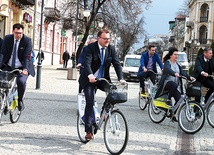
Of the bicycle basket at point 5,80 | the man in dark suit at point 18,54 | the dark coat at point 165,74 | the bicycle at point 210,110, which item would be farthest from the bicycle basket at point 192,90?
the bicycle basket at point 5,80

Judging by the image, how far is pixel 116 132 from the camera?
5867 mm

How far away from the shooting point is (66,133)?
731cm

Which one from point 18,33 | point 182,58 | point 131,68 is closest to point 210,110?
point 18,33

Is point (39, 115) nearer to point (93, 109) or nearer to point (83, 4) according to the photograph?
point (93, 109)

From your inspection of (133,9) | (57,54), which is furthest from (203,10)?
(133,9)

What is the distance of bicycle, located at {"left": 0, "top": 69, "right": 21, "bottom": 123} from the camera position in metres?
7.23

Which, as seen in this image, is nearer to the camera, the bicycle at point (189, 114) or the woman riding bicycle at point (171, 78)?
the bicycle at point (189, 114)

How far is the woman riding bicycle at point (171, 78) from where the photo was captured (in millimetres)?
8711

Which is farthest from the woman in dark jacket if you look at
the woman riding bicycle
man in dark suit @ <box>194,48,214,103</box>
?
man in dark suit @ <box>194,48,214,103</box>

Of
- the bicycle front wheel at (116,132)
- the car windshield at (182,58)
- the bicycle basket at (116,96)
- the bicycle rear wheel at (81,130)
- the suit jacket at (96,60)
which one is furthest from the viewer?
the car windshield at (182,58)

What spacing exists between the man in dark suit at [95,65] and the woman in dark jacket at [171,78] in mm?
2604

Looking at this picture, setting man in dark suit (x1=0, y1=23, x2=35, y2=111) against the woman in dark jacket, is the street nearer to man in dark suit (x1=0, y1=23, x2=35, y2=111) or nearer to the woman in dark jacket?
the woman in dark jacket

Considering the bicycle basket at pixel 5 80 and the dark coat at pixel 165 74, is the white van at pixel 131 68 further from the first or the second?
the bicycle basket at pixel 5 80

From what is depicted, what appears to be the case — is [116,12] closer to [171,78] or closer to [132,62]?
[132,62]
